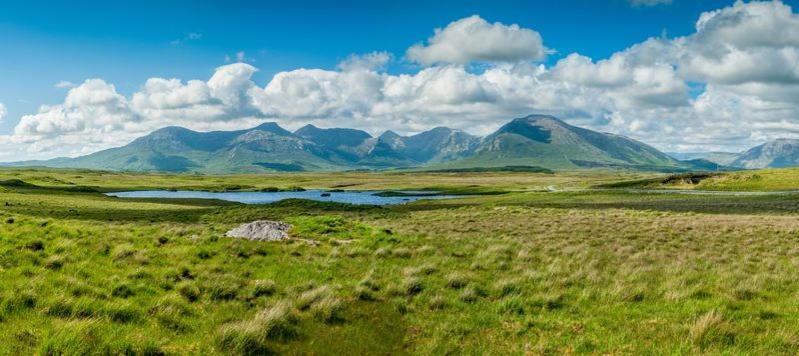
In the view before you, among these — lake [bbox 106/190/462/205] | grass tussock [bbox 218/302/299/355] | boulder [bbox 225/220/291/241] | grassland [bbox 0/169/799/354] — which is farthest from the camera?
lake [bbox 106/190/462/205]

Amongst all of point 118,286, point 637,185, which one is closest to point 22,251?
point 118,286

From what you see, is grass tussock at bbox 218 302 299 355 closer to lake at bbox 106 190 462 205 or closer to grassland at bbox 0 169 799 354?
grassland at bbox 0 169 799 354

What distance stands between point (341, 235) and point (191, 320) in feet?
53.7

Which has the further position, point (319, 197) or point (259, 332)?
point (319, 197)

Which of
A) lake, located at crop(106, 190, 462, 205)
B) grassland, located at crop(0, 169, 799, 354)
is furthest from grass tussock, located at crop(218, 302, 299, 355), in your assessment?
lake, located at crop(106, 190, 462, 205)

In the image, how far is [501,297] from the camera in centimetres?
1388

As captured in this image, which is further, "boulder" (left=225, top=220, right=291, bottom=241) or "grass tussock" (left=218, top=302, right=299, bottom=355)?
"boulder" (left=225, top=220, right=291, bottom=241)

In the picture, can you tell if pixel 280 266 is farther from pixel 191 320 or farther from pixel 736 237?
pixel 736 237

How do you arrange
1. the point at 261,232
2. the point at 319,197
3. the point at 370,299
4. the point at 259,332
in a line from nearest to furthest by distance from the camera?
1. the point at 259,332
2. the point at 370,299
3. the point at 261,232
4. the point at 319,197

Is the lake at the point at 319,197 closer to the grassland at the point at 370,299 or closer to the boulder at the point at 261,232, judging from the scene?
the boulder at the point at 261,232

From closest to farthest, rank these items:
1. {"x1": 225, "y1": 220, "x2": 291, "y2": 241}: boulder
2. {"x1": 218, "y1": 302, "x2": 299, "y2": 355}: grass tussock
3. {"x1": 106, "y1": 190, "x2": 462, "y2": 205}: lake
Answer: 1. {"x1": 218, "y1": 302, "x2": 299, "y2": 355}: grass tussock
2. {"x1": 225, "y1": 220, "x2": 291, "y2": 241}: boulder
3. {"x1": 106, "y1": 190, "x2": 462, "y2": 205}: lake

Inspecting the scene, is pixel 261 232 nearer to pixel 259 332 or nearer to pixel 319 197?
pixel 259 332

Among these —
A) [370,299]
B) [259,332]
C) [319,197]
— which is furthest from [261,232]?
[319,197]

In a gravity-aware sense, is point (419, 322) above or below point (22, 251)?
below
